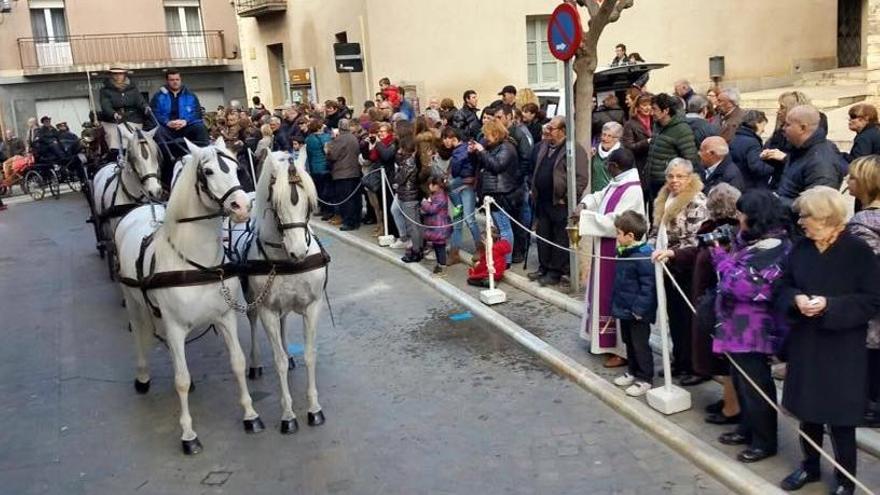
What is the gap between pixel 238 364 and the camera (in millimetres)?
6066

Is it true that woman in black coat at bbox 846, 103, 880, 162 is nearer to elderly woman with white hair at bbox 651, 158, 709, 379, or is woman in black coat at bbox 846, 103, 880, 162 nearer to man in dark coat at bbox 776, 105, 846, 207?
man in dark coat at bbox 776, 105, 846, 207

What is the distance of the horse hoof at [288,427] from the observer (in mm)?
6117

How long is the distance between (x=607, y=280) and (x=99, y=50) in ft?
106

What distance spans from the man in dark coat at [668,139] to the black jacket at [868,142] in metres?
1.49

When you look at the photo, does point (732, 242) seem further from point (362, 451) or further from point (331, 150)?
point (331, 150)

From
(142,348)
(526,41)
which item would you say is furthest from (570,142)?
(526,41)

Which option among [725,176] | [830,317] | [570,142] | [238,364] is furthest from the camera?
[570,142]

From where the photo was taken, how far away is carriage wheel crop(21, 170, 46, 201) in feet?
75.3

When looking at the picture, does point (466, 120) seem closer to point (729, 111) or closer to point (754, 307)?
point (729, 111)

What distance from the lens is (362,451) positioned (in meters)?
5.72

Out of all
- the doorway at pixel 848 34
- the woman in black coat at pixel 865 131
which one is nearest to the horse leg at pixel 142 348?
the woman in black coat at pixel 865 131

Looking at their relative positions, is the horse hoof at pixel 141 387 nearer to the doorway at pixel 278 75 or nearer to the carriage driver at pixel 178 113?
the carriage driver at pixel 178 113

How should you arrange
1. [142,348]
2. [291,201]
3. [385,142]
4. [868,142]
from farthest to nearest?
[385,142]
[868,142]
[142,348]
[291,201]

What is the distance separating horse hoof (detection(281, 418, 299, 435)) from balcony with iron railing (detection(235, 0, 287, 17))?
22.3 meters
